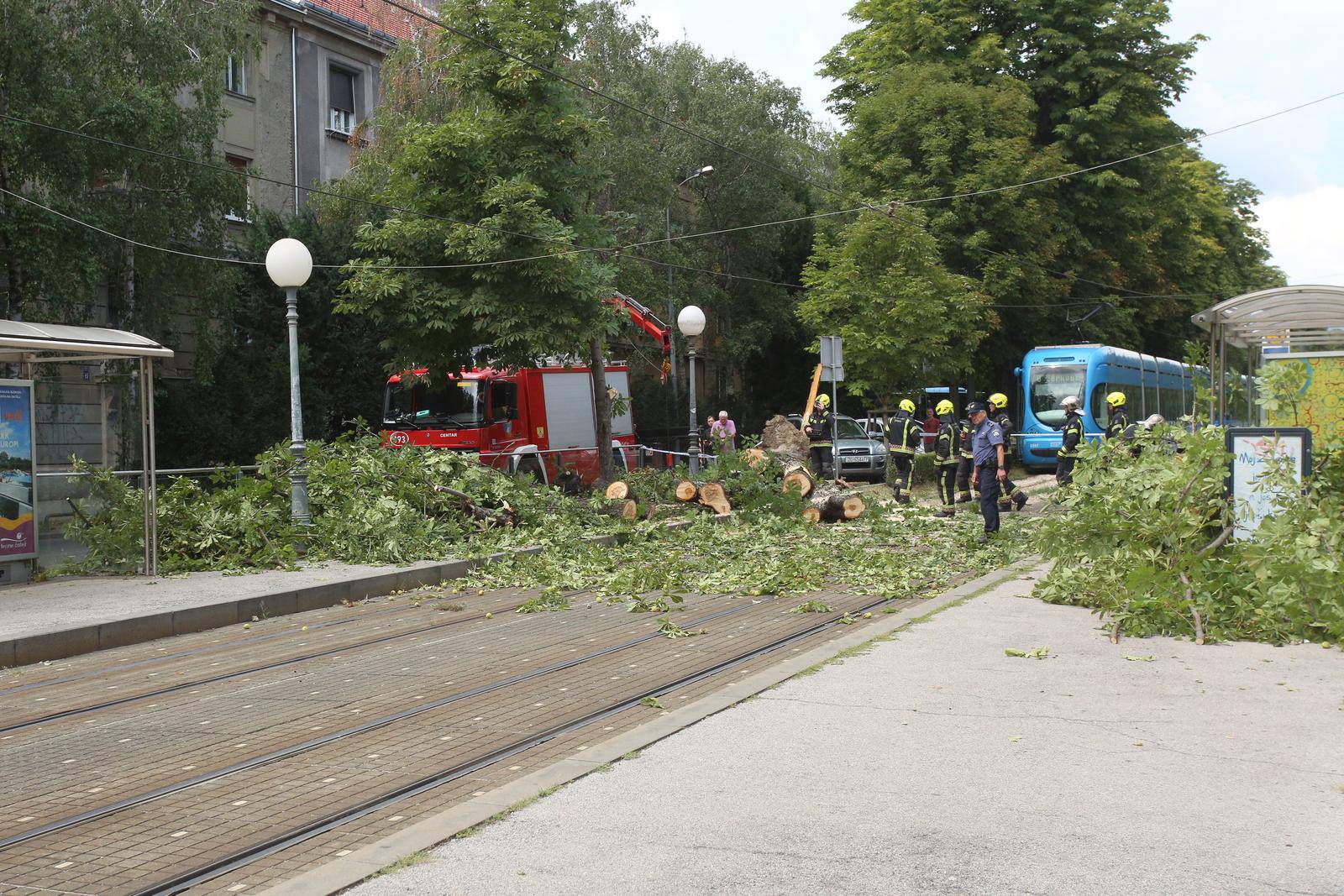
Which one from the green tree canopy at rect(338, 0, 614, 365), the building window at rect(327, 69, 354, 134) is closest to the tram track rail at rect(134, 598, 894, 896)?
the green tree canopy at rect(338, 0, 614, 365)

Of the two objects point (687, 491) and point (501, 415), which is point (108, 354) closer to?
point (687, 491)

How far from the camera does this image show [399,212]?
65.0ft

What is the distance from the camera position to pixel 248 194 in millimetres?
23453

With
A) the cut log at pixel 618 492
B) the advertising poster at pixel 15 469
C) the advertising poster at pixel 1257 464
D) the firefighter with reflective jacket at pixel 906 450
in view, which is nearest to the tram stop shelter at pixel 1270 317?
the advertising poster at pixel 1257 464

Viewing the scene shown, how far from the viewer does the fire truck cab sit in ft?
71.2

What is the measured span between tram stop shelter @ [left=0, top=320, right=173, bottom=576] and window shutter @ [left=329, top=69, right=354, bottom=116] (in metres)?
21.1

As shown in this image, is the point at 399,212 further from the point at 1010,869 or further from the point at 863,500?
the point at 1010,869

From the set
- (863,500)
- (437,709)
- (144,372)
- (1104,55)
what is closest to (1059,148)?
(1104,55)

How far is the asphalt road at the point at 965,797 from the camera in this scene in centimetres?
408

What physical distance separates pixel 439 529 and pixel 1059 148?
2566 centimetres

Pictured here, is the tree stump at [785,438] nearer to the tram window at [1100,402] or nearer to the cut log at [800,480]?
the cut log at [800,480]

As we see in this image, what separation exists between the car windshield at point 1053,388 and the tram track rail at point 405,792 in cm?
2588

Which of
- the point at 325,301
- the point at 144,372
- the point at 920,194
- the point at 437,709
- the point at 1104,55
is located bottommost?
the point at 437,709

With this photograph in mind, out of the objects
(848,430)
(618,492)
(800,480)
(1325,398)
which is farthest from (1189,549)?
(848,430)
